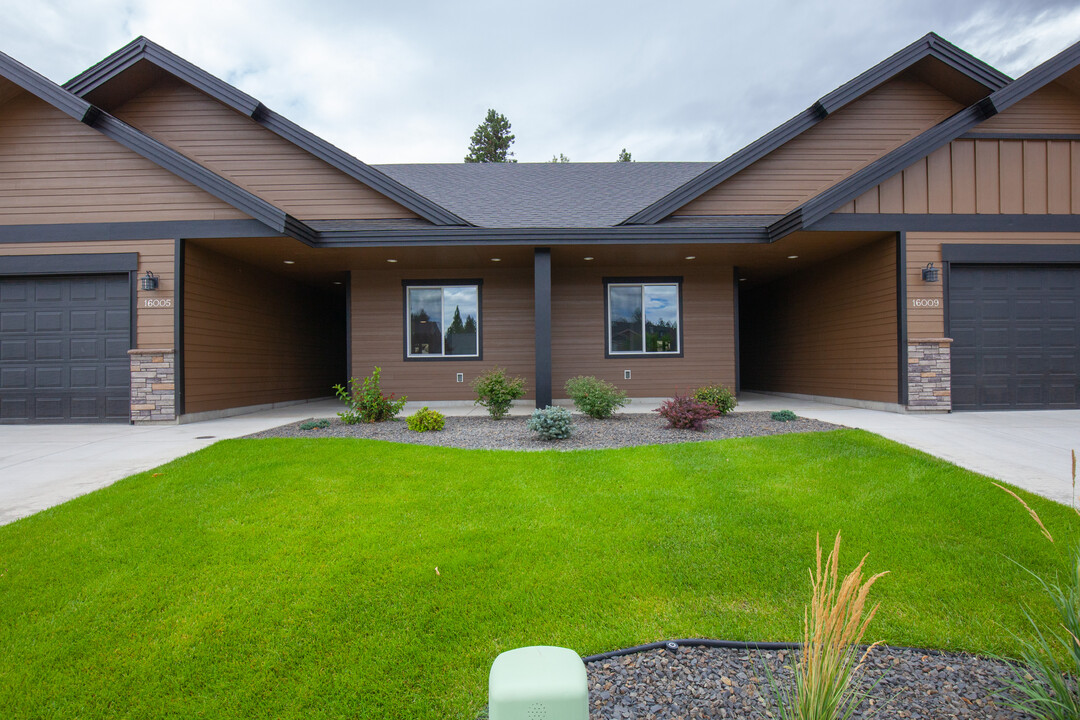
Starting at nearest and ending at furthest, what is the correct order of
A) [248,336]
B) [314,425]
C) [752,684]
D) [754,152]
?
[752,684] < [314,425] < [754,152] < [248,336]

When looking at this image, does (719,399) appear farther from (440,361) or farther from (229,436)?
(229,436)

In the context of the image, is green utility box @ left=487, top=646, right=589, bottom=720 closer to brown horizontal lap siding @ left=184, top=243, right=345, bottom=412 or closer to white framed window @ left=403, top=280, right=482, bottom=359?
brown horizontal lap siding @ left=184, top=243, right=345, bottom=412

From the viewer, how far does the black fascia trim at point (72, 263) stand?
7.81m

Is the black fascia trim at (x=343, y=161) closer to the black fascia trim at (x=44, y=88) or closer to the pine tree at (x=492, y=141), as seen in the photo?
the black fascia trim at (x=44, y=88)

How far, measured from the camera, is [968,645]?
2.16m

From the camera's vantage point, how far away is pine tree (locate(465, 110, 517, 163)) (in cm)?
3356

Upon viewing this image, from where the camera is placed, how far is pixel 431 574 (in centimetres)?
273

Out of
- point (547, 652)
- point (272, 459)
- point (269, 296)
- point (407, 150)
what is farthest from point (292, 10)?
point (407, 150)

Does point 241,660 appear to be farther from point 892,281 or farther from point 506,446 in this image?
point 892,281

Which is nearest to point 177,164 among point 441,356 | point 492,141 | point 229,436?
point 229,436

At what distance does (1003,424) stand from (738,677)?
23.4 feet

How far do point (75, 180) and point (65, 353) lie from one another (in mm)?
2727

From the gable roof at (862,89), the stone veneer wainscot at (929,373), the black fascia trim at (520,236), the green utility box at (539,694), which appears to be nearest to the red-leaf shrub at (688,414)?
the black fascia trim at (520,236)

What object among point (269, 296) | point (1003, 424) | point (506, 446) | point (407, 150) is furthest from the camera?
point (407, 150)
